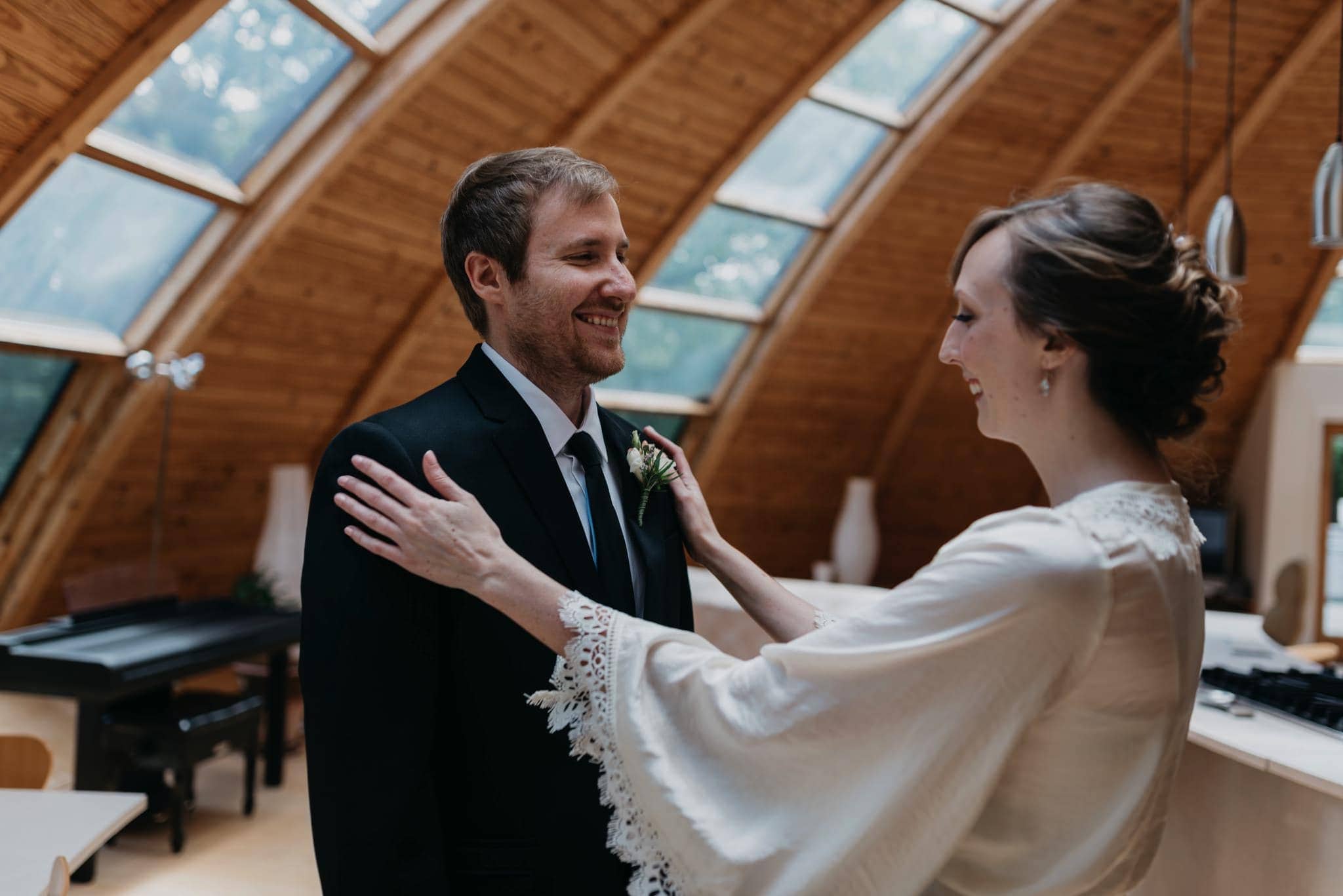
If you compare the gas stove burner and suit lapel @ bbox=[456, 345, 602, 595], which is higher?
suit lapel @ bbox=[456, 345, 602, 595]

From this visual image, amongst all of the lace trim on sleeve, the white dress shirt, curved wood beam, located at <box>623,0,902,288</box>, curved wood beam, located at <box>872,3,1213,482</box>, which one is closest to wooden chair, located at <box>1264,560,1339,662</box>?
curved wood beam, located at <box>872,3,1213,482</box>

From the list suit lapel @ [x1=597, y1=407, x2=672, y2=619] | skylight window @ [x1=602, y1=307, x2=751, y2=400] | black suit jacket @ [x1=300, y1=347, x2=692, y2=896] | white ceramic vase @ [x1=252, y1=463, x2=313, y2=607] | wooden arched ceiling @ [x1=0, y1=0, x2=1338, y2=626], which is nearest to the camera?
black suit jacket @ [x1=300, y1=347, x2=692, y2=896]

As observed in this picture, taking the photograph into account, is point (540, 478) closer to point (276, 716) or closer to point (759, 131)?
point (276, 716)

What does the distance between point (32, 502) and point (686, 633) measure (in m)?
5.37

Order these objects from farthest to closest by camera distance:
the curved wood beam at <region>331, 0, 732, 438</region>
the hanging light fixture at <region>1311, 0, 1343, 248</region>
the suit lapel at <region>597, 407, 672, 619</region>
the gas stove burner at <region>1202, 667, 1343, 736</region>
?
1. the curved wood beam at <region>331, 0, 732, 438</region>
2. the hanging light fixture at <region>1311, 0, 1343, 248</region>
3. the gas stove burner at <region>1202, 667, 1343, 736</region>
4. the suit lapel at <region>597, 407, 672, 619</region>

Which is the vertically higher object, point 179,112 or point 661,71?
point 661,71

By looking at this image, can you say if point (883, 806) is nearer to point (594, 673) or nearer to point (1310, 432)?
point (594, 673)

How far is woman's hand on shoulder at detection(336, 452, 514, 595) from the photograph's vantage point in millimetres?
1548

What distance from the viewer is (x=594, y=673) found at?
1553 mm

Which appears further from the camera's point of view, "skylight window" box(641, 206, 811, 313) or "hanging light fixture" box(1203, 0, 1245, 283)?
"skylight window" box(641, 206, 811, 313)

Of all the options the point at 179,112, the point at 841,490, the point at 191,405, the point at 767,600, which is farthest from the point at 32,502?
the point at 841,490

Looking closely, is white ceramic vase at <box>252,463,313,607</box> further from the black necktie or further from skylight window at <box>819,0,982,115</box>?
the black necktie

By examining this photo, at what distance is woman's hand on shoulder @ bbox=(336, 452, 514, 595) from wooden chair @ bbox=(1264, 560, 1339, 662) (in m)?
3.61

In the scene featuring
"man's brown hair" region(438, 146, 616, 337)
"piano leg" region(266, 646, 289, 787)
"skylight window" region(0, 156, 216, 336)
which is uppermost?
"skylight window" region(0, 156, 216, 336)
